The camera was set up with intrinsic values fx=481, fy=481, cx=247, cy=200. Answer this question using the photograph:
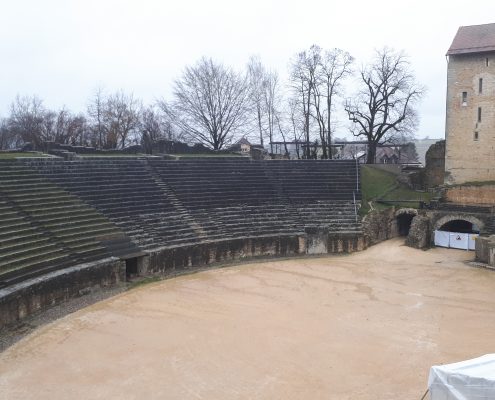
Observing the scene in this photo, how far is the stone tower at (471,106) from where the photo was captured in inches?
970

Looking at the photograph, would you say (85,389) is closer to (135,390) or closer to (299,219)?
(135,390)

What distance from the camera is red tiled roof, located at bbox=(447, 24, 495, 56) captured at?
80.7 ft

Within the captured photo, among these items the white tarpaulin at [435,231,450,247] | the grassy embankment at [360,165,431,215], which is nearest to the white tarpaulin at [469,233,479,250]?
the white tarpaulin at [435,231,450,247]

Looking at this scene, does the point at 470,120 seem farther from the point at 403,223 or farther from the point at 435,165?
the point at 403,223

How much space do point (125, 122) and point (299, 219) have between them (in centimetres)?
2185

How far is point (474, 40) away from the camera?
25.1m

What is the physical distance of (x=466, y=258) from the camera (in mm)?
20609

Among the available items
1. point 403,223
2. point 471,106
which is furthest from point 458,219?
point 471,106

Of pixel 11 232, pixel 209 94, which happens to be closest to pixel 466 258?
pixel 11 232

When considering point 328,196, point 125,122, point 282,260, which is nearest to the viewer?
point 282,260

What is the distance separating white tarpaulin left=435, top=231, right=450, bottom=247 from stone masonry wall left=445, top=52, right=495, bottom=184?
4346 millimetres

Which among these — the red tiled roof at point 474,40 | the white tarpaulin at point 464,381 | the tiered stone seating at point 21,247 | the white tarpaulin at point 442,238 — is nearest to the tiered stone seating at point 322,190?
the white tarpaulin at point 442,238

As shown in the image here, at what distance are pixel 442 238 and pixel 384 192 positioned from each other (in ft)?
14.0

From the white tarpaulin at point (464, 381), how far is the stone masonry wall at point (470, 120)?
1969 centimetres
